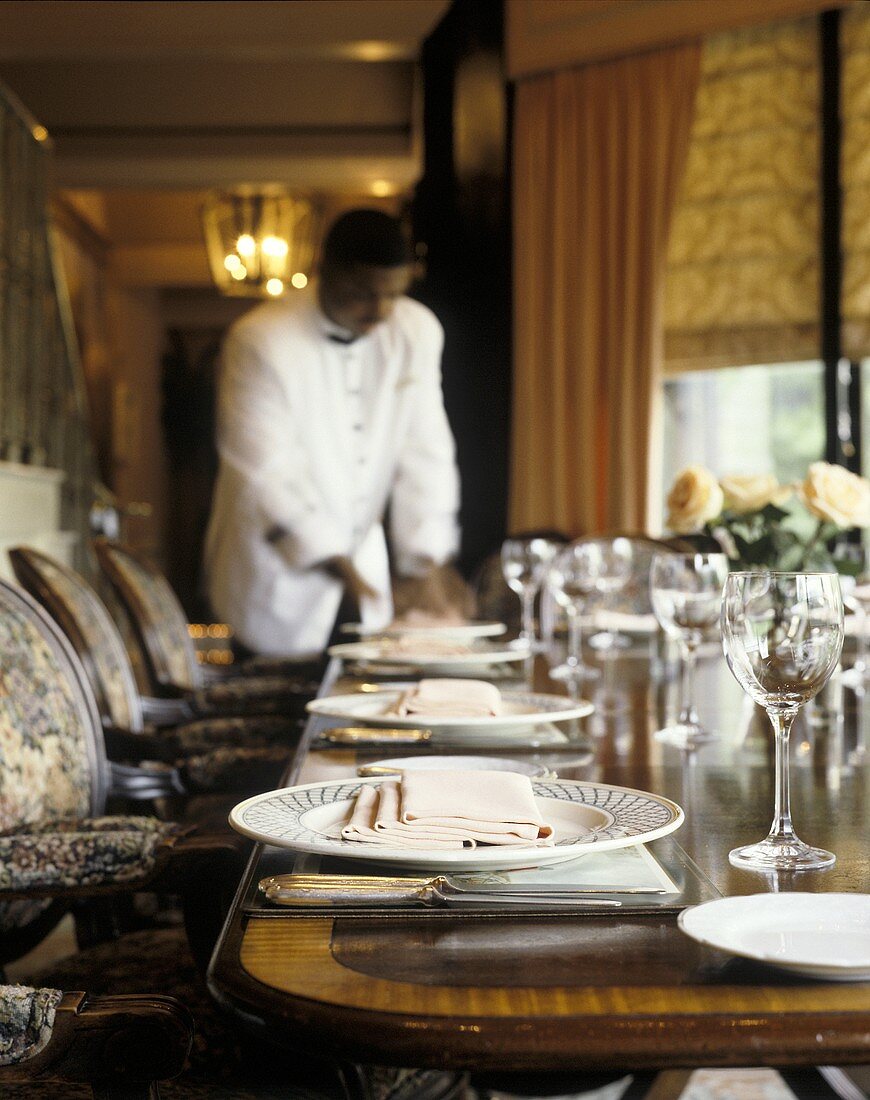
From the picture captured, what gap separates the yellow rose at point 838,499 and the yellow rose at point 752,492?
0.25 feet

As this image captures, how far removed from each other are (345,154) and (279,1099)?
5209 mm

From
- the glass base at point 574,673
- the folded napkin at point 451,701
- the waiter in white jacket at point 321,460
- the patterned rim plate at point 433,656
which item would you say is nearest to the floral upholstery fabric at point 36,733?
the folded napkin at point 451,701

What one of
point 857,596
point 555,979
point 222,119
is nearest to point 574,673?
point 857,596

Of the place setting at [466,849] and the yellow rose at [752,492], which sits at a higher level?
the yellow rose at [752,492]

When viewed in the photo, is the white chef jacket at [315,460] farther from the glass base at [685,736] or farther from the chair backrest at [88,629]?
the glass base at [685,736]

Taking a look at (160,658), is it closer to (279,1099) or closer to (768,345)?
(279,1099)

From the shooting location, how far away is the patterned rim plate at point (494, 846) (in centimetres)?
68

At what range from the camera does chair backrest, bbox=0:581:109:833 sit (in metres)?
1.31

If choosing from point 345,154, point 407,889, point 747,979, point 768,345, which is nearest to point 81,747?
point 407,889

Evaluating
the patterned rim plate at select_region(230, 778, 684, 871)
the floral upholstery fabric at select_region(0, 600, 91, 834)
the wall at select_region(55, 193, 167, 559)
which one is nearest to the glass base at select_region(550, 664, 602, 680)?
the floral upholstery fabric at select_region(0, 600, 91, 834)

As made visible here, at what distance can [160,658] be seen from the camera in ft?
7.84

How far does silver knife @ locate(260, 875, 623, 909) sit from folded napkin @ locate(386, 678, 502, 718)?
0.54 m

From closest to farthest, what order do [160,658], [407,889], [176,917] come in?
[407,889] → [176,917] → [160,658]

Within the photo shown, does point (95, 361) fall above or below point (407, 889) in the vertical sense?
above
